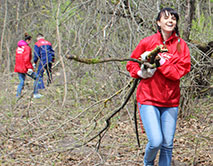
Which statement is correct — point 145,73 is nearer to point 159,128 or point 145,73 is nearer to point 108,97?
point 159,128

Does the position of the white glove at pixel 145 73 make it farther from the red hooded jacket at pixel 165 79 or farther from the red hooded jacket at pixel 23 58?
the red hooded jacket at pixel 23 58

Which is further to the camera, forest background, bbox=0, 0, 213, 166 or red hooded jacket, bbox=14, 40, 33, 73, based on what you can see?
red hooded jacket, bbox=14, 40, 33, 73

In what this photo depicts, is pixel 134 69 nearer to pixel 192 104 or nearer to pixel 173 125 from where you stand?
pixel 173 125

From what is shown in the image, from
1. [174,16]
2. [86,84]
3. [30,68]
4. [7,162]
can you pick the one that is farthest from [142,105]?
[30,68]

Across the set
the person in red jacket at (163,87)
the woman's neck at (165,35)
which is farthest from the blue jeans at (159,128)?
the woman's neck at (165,35)

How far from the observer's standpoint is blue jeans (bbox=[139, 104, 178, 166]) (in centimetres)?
271

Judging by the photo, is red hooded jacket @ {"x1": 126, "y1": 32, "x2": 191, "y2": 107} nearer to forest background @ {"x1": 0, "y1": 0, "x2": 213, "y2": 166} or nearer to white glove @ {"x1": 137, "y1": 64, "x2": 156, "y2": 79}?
white glove @ {"x1": 137, "y1": 64, "x2": 156, "y2": 79}

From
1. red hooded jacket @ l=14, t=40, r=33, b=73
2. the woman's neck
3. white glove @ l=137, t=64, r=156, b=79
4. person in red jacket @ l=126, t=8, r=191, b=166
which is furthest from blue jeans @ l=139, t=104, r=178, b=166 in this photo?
red hooded jacket @ l=14, t=40, r=33, b=73

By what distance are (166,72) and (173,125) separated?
0.48m

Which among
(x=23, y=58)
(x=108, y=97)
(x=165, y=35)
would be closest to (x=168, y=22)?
(x=165, y=35)

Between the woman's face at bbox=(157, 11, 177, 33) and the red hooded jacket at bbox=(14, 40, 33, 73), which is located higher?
the woman's face at bbox=(157, 11, 177, 33)

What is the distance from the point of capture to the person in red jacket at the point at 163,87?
272 centimetres

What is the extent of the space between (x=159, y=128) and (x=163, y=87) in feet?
1.17

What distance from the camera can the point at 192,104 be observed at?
5.39 m
